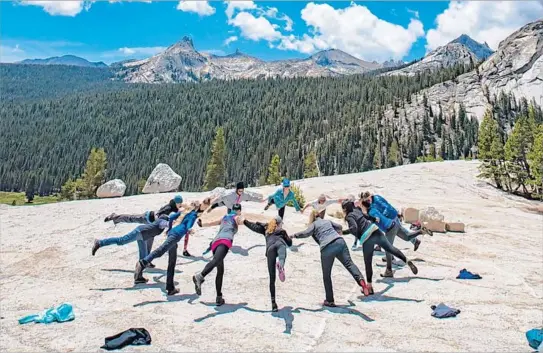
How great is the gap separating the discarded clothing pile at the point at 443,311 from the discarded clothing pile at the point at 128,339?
6050mm

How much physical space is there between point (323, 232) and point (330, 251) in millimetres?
492

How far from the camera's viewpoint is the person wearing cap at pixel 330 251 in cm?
902

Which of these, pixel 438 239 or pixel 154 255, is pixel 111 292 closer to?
pixel 154 255

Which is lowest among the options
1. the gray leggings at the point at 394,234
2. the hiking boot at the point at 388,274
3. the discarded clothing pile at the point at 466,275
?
the discarded clothing pile at the point at 466,275

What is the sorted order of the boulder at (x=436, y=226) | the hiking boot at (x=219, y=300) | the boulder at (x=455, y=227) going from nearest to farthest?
the hiking boot at (x=219, y=300), the boulder at (x=436, y=226), the boulder at (x=455, y=227)

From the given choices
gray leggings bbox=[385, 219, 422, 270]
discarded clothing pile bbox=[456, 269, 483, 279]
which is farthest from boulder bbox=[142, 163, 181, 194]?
discarded clothing pile bbox=[456, 269, 483, 279]

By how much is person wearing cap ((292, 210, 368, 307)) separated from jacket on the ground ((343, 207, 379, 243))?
73cm

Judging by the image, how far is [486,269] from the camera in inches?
542

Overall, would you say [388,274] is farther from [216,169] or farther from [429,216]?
[216,169]

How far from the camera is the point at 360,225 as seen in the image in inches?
399

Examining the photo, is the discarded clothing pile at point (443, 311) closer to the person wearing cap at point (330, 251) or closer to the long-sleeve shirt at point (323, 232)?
the person wearing cap at point (330, 251)

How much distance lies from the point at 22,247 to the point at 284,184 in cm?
1014

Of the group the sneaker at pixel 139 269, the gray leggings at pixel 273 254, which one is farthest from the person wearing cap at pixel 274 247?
the sneaker at pixel 139 269

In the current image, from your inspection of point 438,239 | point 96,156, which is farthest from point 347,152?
point 438,239
